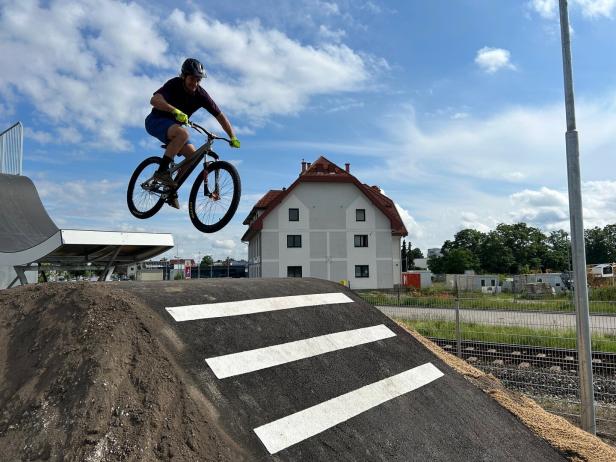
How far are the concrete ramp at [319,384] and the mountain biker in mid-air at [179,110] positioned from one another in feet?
6.52

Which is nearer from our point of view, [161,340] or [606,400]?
[161,340]

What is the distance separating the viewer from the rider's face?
5.65m

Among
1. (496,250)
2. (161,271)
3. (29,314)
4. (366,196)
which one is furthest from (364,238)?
(496,250)

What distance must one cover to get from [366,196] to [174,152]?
35.2 metres

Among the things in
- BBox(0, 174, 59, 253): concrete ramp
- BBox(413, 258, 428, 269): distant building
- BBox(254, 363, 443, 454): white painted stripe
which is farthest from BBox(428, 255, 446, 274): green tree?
BBox(254, 363, 443, 454): white painted stripe

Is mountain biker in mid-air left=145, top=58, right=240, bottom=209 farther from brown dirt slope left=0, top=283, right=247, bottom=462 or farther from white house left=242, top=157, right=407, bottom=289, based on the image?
white house left=242, top=157, right=407, bottom=289

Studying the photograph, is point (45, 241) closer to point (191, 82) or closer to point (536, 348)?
point (191, 82)

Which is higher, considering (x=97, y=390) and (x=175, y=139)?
(x=175, y=139)

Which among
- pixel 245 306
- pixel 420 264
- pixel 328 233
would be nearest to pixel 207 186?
pixel 245 306

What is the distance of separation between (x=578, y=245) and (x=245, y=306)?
14.0ft

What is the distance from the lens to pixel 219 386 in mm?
3164

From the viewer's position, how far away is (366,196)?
40531mm

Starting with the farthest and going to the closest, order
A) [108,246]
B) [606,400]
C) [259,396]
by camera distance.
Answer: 1. [606,400]
2. [108,246]
3. [259,396]

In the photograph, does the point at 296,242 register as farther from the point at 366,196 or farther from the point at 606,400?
the point at 606,400
